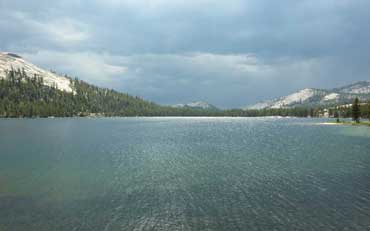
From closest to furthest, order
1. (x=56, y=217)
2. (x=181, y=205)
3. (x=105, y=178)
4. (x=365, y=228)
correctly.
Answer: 1. (x=365, y=228)
2. (x=56, y=217)
3. (x=181, y=205)
4. (x=105, y=178)

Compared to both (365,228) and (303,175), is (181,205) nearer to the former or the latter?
(365,228)

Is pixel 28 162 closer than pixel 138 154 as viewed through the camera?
Yes

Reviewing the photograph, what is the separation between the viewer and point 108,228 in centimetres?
2423

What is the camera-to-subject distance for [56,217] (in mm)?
26406

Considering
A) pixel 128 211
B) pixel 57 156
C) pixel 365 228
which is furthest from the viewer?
pixel 57 156

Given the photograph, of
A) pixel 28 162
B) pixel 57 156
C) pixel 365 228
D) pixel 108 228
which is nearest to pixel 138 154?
pixel 57 156

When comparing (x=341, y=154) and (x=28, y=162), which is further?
(x=341, y=154)

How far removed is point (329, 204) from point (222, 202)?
11.3 m

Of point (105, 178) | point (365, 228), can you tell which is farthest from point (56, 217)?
point (365, 228)

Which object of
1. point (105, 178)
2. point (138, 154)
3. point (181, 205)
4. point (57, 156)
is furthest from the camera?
point (138, 154)

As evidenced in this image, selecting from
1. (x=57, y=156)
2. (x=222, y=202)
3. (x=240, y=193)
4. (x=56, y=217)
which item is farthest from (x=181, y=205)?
(x=57, y=156)

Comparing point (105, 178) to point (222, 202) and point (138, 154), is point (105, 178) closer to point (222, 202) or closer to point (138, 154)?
point (222, 202)

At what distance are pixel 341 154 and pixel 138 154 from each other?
4723 cm

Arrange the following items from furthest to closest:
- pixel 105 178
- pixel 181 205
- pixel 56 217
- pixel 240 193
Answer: pixel 105 178 → pixel 240 193 → pixel 181 205 → pixel 56 217
